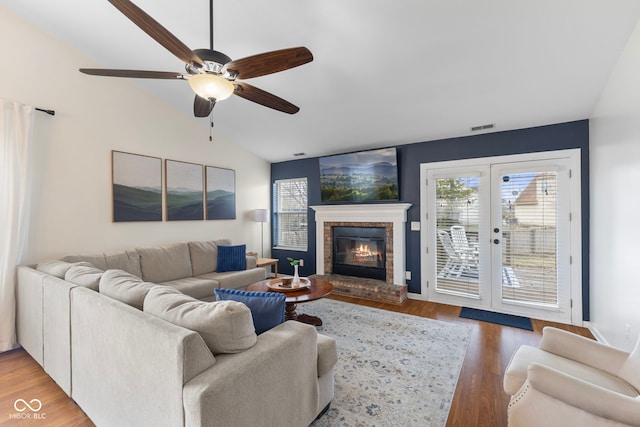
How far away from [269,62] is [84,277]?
77.9 inches

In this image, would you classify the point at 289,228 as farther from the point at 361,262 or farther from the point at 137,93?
the point at 137,93

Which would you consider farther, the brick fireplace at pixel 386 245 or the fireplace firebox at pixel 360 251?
the fireplace firebox at pixel 360 251

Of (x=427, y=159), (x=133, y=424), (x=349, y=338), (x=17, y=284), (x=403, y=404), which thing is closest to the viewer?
(x=133, y=424)

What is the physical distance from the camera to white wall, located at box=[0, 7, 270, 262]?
9.50 ft

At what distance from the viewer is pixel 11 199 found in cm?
268

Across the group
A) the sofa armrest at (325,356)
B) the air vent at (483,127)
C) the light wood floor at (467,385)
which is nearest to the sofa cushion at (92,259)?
the light wood floor at (467,385)

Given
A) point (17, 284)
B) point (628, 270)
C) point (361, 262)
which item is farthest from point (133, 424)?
point (361, 262)

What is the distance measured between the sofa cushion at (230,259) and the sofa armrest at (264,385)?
107 inches

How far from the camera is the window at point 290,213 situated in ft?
17.9

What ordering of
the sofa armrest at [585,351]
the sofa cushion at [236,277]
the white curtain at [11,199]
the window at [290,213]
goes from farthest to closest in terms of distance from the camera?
the window at [290,213], the sofa cushion at [236,277], the white curtain at [11,199], the sofa armrest at [585,351]

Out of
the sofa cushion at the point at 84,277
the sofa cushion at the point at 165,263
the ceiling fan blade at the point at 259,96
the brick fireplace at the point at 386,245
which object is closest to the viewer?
the sofa cushion at the point at 84,277

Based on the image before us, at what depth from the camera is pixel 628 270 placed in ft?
7.00

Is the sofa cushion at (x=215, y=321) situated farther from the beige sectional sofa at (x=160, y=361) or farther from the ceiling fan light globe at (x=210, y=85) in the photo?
the ceiling fan light globe at (x=210, y=85)

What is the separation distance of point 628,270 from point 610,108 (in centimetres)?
143
